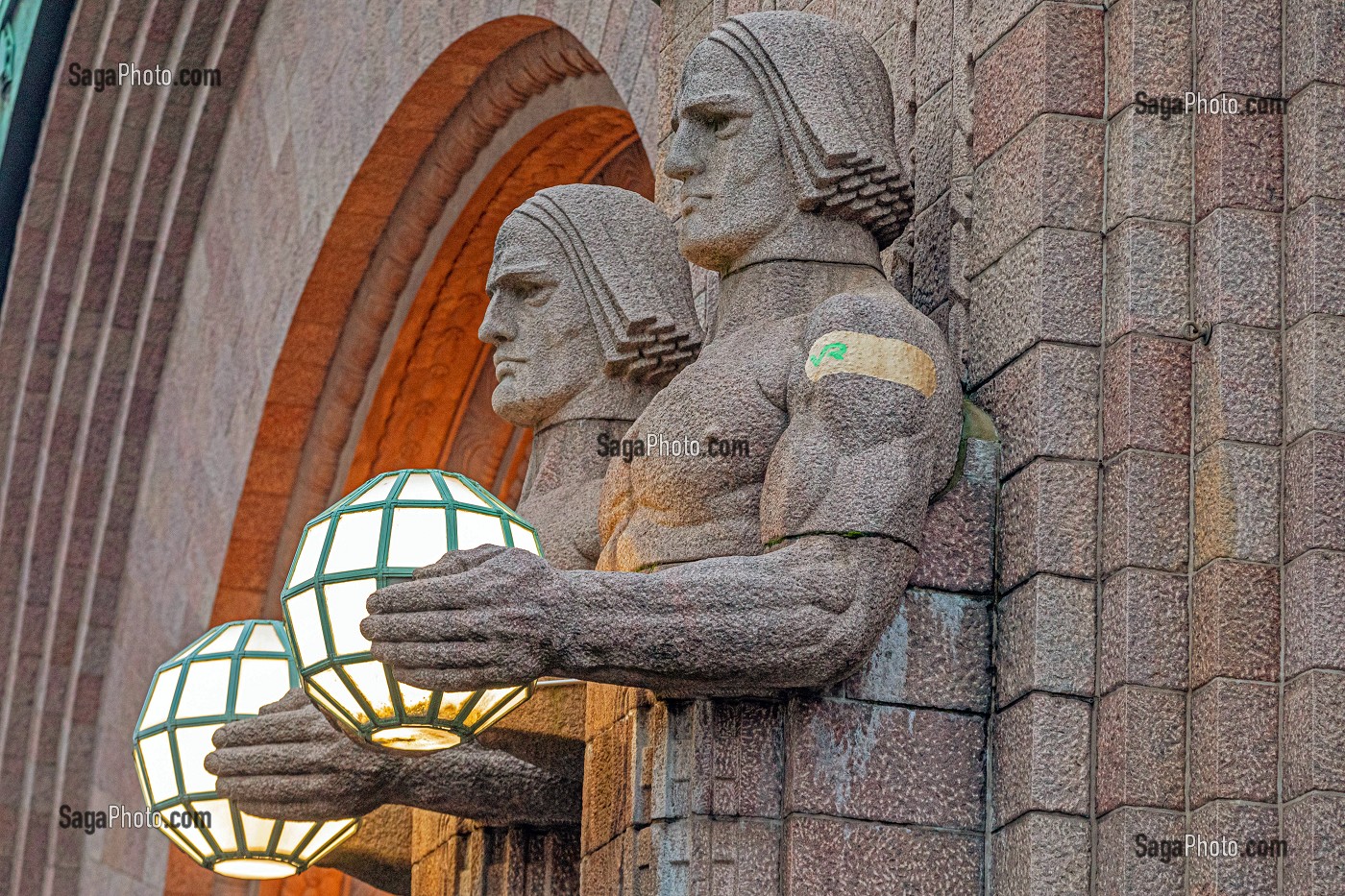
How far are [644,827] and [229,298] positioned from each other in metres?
6.73

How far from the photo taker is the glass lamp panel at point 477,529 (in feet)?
14.9

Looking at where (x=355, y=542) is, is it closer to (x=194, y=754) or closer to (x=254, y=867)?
(x=194, y=754)

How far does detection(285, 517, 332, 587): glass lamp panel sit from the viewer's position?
4555 millimetres

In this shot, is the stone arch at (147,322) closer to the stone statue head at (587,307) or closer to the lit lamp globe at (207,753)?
the stone statue head at (587,307)

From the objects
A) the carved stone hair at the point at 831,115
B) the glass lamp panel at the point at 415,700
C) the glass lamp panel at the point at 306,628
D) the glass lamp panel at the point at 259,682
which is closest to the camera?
the glass lamp panel at the point at 415,700

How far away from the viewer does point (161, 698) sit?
5637 millimetres

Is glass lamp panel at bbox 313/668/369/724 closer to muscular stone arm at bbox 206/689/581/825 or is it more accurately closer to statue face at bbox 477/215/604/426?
muscular stone arm at bbox 206/689/581/825

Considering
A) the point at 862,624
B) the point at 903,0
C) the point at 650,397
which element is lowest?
the point at 862,624

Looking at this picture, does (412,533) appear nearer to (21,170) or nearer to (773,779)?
(773,779)

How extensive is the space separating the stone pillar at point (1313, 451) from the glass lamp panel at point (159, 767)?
2.41 m

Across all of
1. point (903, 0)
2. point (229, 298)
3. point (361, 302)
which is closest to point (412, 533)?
point (903, 0)

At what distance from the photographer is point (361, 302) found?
10305 mm

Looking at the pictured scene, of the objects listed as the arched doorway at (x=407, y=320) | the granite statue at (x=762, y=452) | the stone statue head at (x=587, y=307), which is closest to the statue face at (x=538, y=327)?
the stone statue head at (x=587, y=307)

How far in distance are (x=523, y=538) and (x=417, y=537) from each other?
0.69ft
